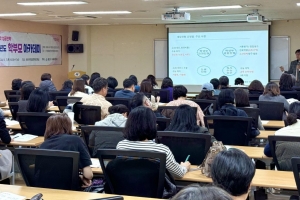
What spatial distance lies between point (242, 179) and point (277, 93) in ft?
15.8

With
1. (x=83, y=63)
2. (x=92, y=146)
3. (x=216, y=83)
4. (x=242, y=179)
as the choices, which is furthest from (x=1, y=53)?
(x=242, y=179)

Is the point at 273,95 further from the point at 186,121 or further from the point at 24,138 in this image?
the point at 24,138

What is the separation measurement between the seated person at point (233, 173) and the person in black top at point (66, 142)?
1463 millimetres

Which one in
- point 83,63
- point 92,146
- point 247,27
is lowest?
point 92,146

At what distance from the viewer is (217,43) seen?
1266cm

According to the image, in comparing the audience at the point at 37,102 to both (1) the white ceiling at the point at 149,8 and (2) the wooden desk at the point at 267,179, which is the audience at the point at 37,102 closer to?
(2) the wooden desk at the point at 267,179

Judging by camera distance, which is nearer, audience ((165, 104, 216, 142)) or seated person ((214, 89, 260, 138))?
audience ((165, 104, 216, 142))

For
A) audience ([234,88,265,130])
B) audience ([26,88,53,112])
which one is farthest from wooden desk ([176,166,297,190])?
audience ([26,88,53,112])

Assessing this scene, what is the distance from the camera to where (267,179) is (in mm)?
3096

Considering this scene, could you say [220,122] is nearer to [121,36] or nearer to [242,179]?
[242,179]

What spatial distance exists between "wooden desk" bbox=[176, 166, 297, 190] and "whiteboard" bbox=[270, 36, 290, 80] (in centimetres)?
945

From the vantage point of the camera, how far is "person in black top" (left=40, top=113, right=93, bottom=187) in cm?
329

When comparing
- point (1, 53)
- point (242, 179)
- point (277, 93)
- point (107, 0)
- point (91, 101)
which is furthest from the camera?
point (1, 53)

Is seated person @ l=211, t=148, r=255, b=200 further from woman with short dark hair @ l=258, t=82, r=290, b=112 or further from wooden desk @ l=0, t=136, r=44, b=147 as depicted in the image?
woman with short dark hair @ l=258, t=82, r=290, b=112
